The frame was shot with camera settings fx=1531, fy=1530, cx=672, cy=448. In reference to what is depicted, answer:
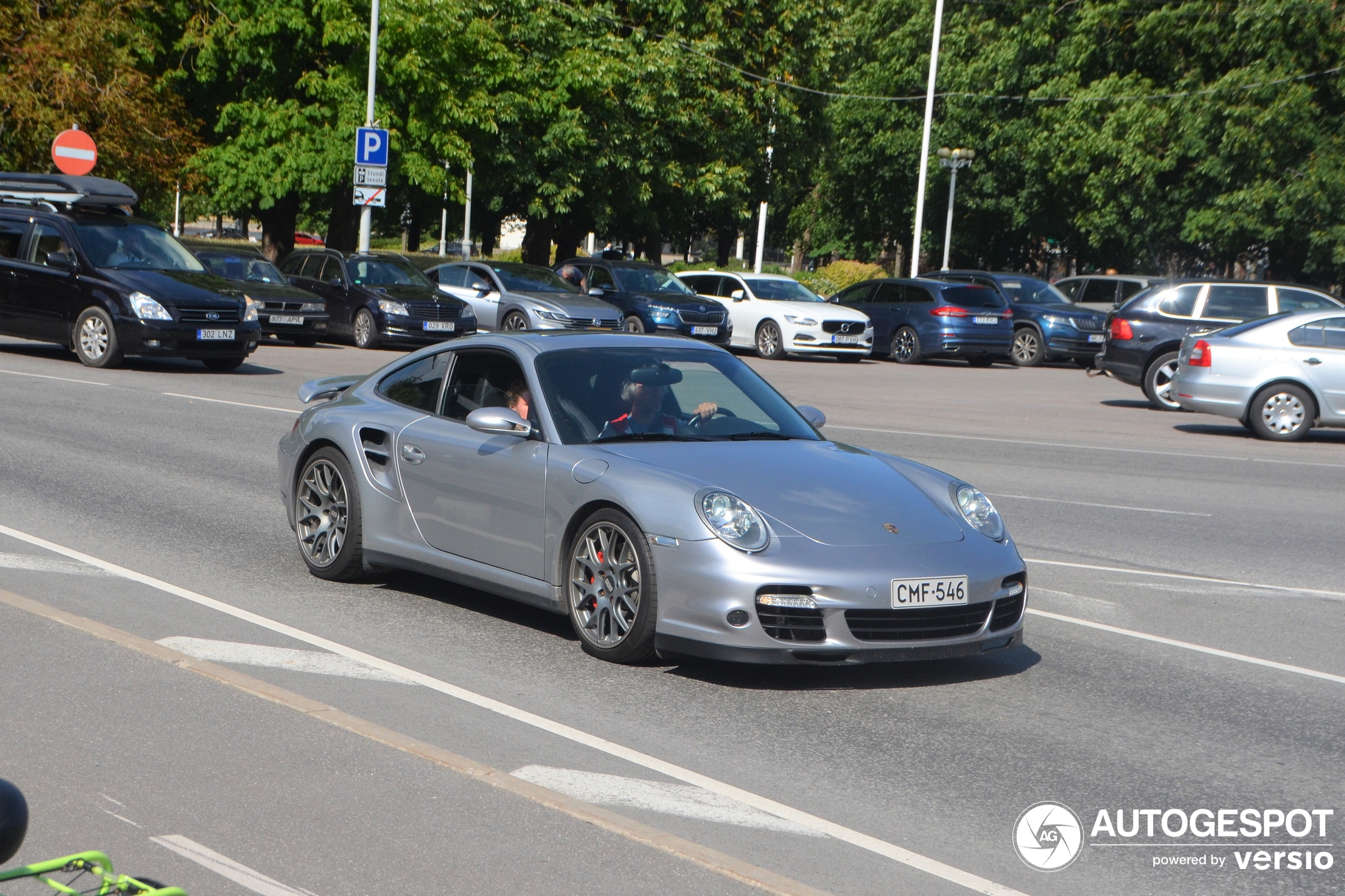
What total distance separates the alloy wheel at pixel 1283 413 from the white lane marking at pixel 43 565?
14.1 meters

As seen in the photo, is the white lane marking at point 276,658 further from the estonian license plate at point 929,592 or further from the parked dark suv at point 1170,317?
the parked dark suv at point 1170,317

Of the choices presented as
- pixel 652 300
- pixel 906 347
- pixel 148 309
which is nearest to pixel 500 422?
pixel 148 309

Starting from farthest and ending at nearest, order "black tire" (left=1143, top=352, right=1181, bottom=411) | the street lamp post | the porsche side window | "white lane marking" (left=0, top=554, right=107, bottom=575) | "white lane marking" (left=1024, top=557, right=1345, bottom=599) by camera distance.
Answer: the street lamp post
"black tire" (left=1143, top=352, right=1181, bottom=411)
"white lane marking" (left=1024, top=557, right=1345, bottom=599)
"white lane marking" (left=0, top=554, right=107, bottom=575)
the porsche side window

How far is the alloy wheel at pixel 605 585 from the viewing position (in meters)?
6.16

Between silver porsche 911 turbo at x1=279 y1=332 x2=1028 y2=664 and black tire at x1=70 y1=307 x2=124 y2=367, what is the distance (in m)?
12.6

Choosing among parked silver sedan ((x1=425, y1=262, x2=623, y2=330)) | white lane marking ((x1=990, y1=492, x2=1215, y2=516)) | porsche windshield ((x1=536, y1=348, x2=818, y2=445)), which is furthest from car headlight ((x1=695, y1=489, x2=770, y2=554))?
parked silver sedan ((x1=425, y1=262, x2=623, y2=330))

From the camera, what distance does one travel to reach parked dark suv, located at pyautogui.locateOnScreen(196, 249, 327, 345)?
83.4 ft

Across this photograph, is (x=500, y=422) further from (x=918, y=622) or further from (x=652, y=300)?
(x=652, y=300)

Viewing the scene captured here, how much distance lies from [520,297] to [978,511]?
70.5 feet

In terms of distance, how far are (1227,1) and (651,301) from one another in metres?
22.3

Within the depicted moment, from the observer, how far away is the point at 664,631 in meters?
6.02

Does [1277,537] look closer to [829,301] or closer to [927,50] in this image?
[829,301]

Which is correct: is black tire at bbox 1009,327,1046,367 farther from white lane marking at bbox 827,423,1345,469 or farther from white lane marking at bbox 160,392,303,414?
white lane marking at bbox 160,392,303,414

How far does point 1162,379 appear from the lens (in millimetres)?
21641
